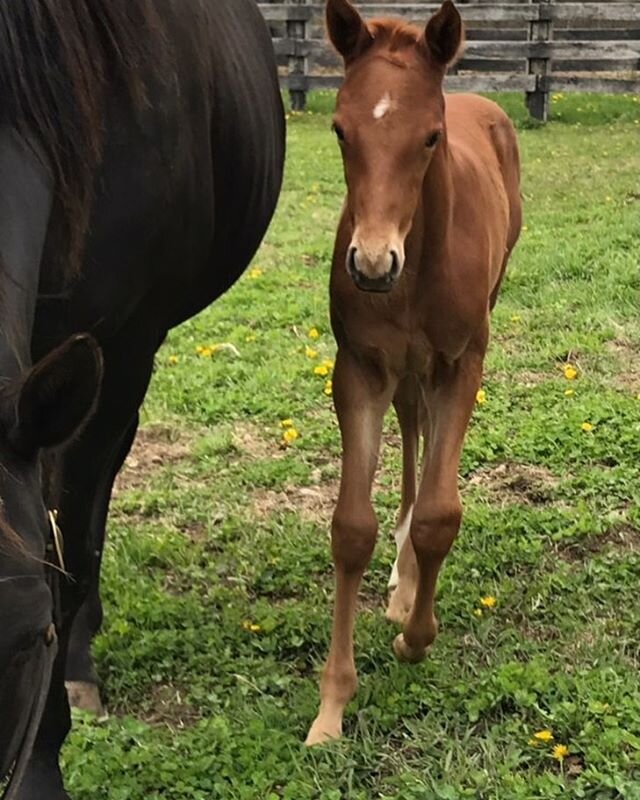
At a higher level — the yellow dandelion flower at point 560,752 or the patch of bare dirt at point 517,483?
the yellow dandelion flower at point 560,752

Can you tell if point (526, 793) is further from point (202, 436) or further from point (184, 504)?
point (202, 436)

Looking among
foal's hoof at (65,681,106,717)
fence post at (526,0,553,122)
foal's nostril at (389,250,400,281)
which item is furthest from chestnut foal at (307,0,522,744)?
fence post at (526,0,553,122)

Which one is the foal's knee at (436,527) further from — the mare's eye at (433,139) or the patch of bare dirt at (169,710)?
the mare's eye at (433,139)

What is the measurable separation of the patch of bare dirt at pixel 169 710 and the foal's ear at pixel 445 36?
63.8 inches

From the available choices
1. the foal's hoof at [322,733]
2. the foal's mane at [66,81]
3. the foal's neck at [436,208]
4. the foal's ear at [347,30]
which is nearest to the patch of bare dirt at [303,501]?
the foal's hoof at [322,733]

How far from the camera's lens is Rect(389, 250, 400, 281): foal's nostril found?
2.21 meters

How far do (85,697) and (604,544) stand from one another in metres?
1.57

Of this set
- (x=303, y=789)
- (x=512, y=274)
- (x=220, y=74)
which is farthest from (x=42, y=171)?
(x=512, y=274)

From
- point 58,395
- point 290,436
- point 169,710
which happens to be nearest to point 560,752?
point 169,710

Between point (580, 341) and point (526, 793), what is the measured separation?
299 cm

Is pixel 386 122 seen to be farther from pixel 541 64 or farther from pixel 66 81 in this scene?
pixel 541 64

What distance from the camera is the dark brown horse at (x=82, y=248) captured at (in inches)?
54.8

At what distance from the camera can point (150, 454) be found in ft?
13.6

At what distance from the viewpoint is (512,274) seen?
19.5ft
